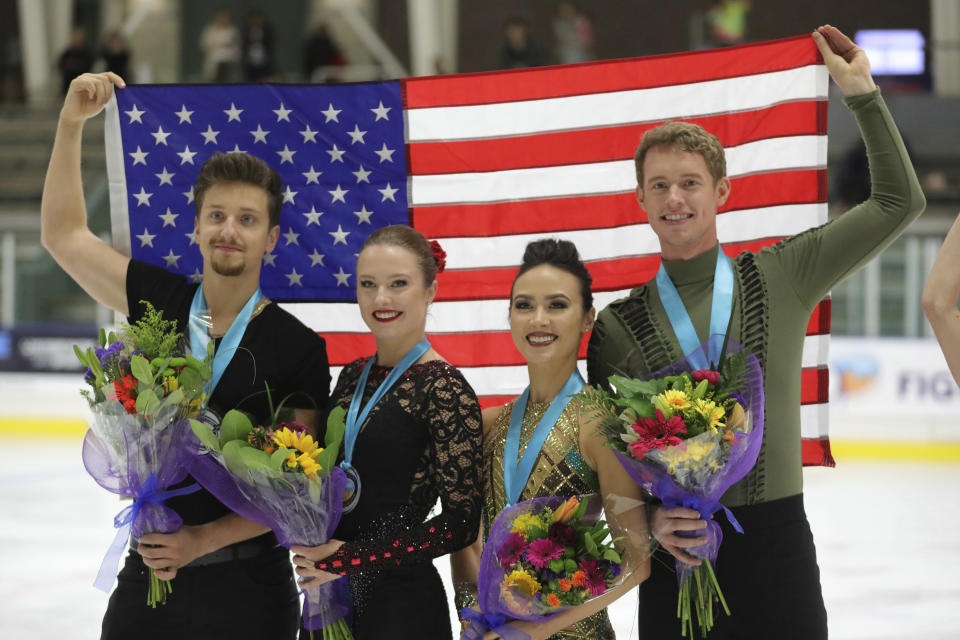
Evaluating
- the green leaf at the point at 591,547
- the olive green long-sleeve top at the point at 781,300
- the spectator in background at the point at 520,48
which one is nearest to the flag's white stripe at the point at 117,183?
the olive green long-sleeve top at the point at 781,300

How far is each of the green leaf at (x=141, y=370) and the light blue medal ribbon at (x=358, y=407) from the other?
1.65ft

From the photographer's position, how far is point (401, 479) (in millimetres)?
2689

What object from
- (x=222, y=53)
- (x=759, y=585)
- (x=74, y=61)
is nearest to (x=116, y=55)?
(x=74, y=61)

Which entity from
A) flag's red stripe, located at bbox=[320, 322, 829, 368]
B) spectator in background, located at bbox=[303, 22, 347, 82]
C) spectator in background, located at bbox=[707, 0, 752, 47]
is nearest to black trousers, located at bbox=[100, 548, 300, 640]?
flag's red stripe, located at bbox=[320, 322, 829, 368]

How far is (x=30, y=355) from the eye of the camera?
36.9 feet

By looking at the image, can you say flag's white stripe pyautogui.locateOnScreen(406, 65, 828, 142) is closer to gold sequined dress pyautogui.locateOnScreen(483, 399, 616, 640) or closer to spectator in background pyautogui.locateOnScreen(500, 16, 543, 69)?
gold sequined dress pyautogui.locateOnScreen(483, 399, 616, 640)

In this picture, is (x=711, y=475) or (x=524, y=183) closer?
(x=711, y=475)

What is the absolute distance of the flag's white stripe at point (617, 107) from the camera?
3555 millimetres

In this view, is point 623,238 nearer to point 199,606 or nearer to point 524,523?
point 524,523

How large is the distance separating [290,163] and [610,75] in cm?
120

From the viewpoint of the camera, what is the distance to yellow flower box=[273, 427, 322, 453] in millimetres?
2512

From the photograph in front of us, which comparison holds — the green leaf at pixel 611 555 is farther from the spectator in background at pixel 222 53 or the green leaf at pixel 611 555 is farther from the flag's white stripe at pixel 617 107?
the spectator in background at pixel 222 53

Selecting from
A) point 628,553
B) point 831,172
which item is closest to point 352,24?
point 831,172

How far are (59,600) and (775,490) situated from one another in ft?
14.0
